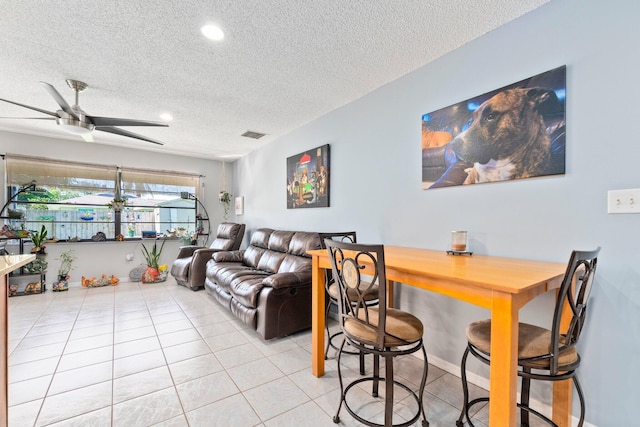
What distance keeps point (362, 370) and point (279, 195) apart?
118 inches

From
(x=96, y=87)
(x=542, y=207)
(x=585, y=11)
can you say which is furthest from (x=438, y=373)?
(x=96, y=87)

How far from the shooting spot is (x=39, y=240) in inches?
171

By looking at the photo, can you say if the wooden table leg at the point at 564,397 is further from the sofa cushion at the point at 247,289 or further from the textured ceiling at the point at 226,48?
the sofa cushion at the point at 247,289

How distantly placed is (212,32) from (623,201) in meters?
2.66

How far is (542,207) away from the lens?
1.74 meters

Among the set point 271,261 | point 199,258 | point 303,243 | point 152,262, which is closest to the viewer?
point 303,243

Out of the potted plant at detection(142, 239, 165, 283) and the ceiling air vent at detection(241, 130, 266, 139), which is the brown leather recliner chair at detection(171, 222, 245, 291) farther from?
the ceiling air vent at detection(241, 130, 266, 139)

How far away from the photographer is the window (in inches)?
175

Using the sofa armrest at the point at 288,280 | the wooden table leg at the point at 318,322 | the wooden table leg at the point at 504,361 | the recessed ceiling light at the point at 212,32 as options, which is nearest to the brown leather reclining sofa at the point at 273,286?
the sofa armrest at the point at 288,280

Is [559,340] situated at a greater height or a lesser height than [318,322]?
greater

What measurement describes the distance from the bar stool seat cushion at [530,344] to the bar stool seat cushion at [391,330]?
0.27 m

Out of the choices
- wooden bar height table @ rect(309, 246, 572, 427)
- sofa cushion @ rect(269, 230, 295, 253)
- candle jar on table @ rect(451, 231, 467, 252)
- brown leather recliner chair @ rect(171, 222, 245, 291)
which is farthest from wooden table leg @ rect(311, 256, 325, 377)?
brown leather recliner chair @ rect(171, 222, 245, 291)

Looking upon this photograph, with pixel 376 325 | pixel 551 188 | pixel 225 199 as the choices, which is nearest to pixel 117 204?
pixel 225 199

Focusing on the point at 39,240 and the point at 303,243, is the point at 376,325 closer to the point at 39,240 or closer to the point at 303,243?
the point at 303,243
